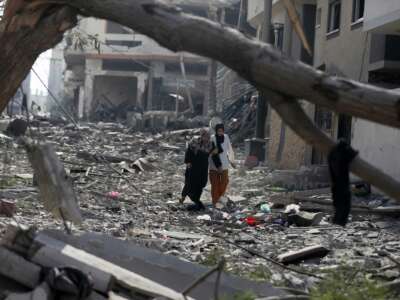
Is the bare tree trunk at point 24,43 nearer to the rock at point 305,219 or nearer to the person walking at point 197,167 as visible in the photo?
the rock at point 305,219

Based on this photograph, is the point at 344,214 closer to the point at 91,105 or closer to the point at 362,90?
the point at 362,90

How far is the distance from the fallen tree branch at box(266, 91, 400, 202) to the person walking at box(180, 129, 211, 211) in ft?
28.5

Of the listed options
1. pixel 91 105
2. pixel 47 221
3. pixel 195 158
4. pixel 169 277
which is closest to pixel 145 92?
pixel 91 105

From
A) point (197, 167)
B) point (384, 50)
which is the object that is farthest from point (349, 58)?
point (197, 167)

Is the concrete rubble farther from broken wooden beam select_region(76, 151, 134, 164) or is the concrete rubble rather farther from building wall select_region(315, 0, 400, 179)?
broken wooden beam select_region(76, 151, 134, 164)

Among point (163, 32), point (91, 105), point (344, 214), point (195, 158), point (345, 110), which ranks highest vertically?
point (163, 32)

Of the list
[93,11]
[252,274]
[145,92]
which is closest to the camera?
[93,11]

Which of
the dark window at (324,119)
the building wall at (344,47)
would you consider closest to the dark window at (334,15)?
the building wall at (344,47)

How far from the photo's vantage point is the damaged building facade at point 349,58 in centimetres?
1502

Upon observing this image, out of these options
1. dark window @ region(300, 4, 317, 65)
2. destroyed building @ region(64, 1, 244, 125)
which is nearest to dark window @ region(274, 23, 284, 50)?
dark window @ region(300, 4, 317, 65)

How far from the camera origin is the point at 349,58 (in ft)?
59.7

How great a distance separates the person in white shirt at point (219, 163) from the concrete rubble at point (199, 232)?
34 cm

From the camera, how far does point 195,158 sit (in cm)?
1359

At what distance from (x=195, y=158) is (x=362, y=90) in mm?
9315
